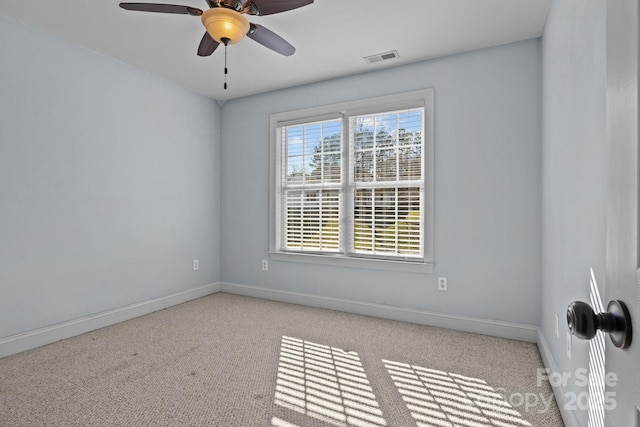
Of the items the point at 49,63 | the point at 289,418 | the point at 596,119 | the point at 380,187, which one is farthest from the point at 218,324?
the point at 596,119

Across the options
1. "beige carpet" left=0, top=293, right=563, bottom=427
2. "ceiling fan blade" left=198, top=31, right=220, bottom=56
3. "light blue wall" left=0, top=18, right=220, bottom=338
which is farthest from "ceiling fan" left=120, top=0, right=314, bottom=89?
"beige carpet" left=0, top=293, right=563, bottom=427

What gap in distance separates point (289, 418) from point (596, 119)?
1986 millimetres

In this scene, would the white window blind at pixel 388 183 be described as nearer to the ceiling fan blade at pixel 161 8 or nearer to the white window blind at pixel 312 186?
the white window blind at pixel 312 186

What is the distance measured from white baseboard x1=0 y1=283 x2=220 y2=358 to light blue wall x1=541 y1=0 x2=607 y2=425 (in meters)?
3.64

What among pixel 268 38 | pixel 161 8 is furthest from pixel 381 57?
pixel 161 8

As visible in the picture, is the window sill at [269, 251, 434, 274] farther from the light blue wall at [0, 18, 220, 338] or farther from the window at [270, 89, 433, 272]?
the light blue wall at [0, 18, 220, 338]

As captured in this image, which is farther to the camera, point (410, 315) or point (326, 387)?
point (410, 315)

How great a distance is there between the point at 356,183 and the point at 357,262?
85 centimetres

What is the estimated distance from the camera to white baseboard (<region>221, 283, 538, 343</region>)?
2.97 metres

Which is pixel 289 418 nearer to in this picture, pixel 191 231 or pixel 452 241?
pixel 452 241

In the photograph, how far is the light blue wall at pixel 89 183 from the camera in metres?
2.69

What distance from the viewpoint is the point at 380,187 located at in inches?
142

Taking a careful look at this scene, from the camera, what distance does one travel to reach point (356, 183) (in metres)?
3.74

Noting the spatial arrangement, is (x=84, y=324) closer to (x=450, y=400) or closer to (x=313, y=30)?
(x=450, y=400)
